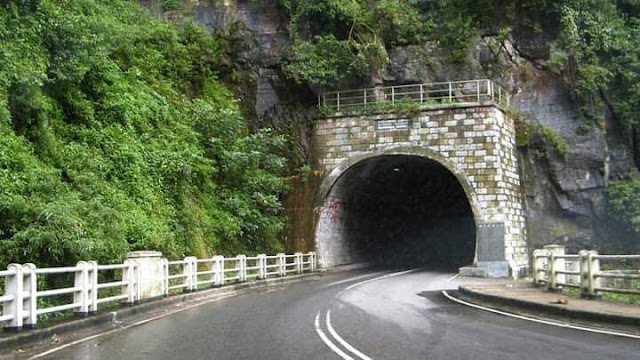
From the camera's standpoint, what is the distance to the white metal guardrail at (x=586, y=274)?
41.1 ft

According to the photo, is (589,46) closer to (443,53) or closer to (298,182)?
(443,53)

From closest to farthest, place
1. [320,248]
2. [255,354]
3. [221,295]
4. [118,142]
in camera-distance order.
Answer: [255,354]
[221,295]
[118,142]
[320,248]

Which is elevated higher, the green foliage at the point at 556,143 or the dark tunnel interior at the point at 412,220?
the green foliage at the point at 556,143

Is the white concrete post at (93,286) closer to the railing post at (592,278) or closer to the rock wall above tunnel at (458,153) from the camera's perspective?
the railing post at (592,278)

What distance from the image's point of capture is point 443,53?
107ft

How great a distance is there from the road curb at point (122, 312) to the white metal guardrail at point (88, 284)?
0.24m

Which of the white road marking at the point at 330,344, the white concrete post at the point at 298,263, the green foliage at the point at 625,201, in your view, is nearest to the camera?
the white road marking at the point at 330,344

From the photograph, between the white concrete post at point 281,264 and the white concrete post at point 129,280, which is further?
the white concrete post at point 281,264

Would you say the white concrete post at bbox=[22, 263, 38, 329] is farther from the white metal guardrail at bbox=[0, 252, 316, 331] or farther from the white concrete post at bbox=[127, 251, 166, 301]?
the white concrete post at bbox=[127, 251, 166, 301]

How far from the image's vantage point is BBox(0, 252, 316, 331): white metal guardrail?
387 inches

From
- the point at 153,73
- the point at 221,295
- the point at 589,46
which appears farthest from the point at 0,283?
the point at 589,46

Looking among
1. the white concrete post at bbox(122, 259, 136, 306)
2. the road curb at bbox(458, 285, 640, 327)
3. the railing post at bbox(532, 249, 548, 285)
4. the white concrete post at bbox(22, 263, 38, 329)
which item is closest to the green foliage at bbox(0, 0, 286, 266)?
the white concrete post at bbox(122, 259, 136, 306)

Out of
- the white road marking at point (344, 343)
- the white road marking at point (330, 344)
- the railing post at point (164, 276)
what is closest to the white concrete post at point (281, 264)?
the railing post at point (164, 276)

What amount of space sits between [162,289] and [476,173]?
54.8ft
